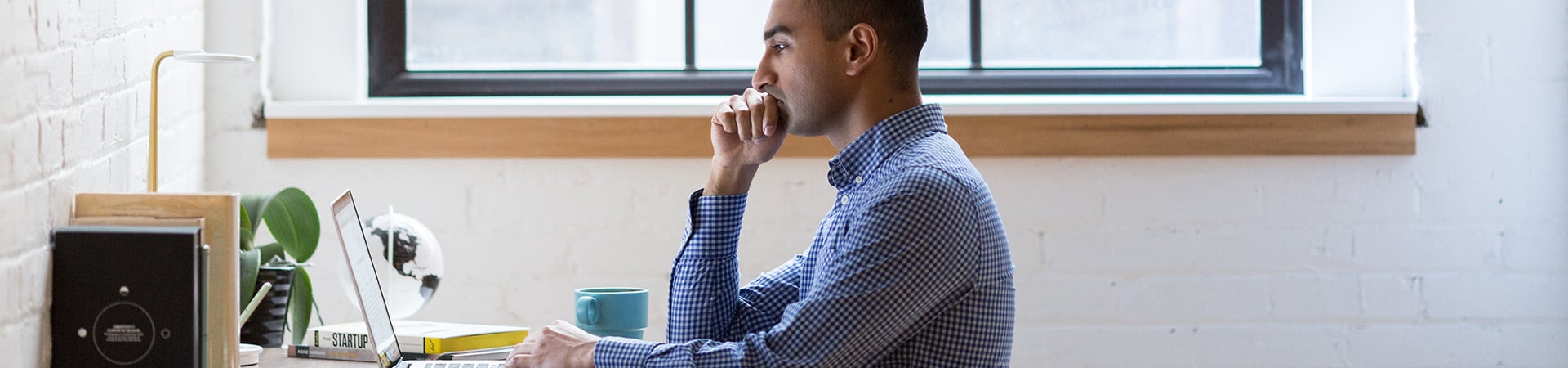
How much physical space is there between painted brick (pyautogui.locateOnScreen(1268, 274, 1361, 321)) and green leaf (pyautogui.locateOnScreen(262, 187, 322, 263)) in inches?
59.2

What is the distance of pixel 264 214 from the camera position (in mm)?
1695

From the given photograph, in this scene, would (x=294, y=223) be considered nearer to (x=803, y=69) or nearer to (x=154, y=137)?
(x=154, y=137)

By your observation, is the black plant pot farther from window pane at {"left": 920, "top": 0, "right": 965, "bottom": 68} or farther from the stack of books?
window pane at {"left": 920, "top": 0, "right": 965, "bottom": 68}

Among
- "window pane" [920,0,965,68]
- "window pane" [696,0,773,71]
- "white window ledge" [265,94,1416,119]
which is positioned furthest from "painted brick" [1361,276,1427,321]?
"window pane" [696,0,773,71]

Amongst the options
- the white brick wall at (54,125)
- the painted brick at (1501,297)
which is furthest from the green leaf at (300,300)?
the painted brick at (1501,297)

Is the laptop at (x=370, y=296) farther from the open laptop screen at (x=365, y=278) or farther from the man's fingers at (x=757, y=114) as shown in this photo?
the man's fingers at (x=757, y=114)

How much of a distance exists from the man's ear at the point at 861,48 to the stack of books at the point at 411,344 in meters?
0.50

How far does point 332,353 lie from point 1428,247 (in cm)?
172

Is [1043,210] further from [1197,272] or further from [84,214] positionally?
[84,214]

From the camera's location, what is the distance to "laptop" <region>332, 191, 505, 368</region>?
133cm

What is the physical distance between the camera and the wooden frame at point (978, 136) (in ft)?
7.00

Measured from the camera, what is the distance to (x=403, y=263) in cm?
171

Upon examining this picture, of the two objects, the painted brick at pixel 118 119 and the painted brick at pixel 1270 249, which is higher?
the painted brick at pixel 118 119

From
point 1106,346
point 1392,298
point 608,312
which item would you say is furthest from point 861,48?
point 1392,298
